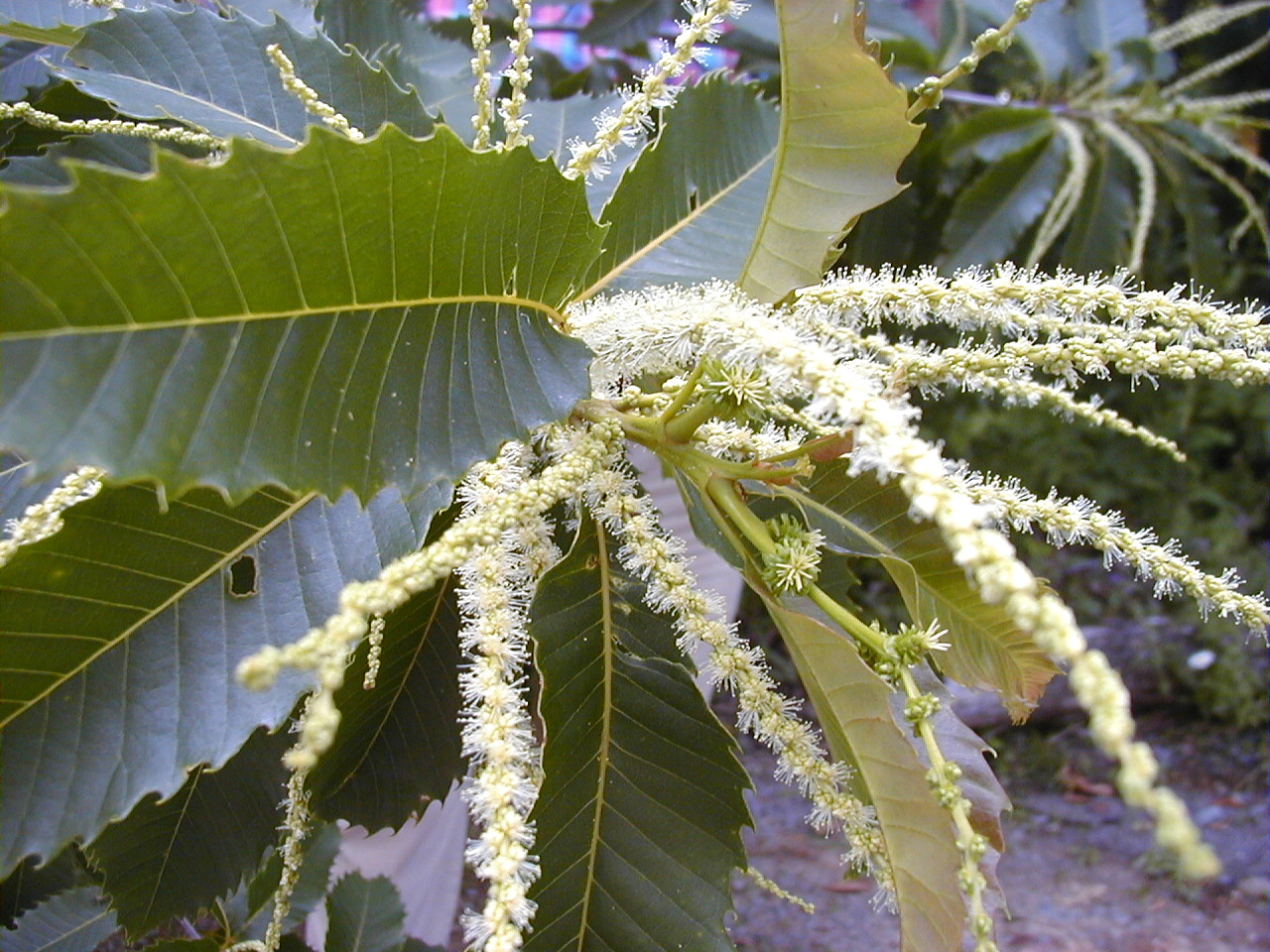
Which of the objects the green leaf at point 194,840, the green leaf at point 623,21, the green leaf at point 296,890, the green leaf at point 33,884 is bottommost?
the green leaf at point 296,890

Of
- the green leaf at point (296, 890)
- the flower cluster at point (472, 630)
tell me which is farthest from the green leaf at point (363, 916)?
the flower cluster at point (472, 630)

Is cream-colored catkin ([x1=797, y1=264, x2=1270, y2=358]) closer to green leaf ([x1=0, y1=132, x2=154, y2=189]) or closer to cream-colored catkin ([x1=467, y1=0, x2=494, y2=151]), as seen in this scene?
cream-colored catkin ([x1=467, y1=0, x2=494, y2=151])

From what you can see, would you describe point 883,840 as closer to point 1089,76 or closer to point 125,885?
point 125,885

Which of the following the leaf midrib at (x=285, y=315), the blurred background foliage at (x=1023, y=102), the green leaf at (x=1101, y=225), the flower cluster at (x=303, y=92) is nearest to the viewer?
the leaf midrib at (x=285, y=315)

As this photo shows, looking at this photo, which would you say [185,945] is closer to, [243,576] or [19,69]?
[243,576]

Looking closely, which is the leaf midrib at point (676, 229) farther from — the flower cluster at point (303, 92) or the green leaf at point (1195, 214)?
the green leaf at point (1195, 214)

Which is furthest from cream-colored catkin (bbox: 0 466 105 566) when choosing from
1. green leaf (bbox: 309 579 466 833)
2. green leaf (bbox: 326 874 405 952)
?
green leaf (bbox: 326 874 405 952)
